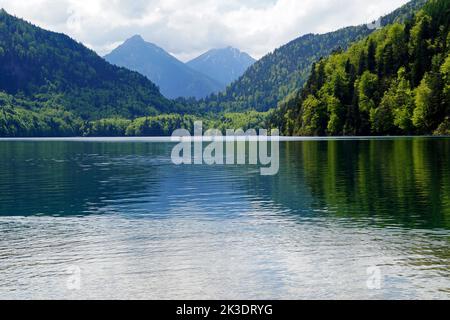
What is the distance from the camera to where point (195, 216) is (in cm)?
3888

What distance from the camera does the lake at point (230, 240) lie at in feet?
73.9

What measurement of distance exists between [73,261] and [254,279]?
8.51m

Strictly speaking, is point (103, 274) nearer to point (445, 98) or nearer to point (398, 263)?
point (398, 263)

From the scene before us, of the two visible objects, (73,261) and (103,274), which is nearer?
(103,274)

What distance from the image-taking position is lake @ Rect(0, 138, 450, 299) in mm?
22531

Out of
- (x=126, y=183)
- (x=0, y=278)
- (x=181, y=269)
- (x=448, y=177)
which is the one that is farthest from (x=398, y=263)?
(x=126, y=183)

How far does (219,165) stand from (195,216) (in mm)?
50091

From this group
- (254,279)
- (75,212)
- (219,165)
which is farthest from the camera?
(219,165)

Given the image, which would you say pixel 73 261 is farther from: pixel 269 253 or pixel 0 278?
pixel 269 253

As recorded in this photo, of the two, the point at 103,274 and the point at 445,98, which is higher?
the point at 445,98

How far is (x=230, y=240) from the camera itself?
101 feet

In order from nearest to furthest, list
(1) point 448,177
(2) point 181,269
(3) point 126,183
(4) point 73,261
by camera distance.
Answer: (2) point 181,269 → (4) point 73,261 → (1) point 448,177 → (3) point 126,183

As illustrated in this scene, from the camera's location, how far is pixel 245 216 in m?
38.9

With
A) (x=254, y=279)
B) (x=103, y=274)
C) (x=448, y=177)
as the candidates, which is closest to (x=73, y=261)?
(x=103, y=274)
